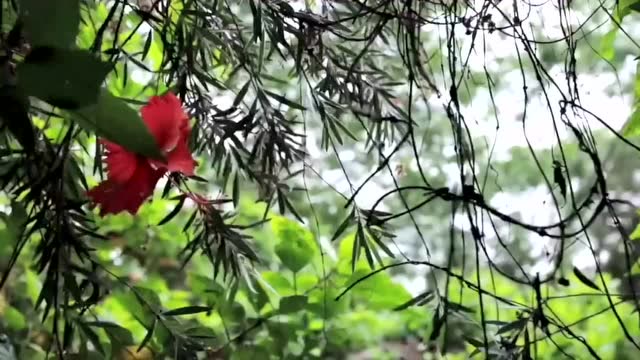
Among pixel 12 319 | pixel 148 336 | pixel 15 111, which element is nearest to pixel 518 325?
pixel 148 336

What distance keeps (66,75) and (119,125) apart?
Answer: 0.02 metres

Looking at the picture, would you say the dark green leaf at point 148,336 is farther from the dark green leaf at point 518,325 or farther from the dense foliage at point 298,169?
the dark green leaf at point 518,325

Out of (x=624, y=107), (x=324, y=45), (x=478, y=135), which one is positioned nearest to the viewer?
(x=324, y=45)

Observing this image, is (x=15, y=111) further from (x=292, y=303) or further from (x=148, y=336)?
(x=292, y=303)

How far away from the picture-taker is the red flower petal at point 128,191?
40 cm

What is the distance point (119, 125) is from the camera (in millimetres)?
276

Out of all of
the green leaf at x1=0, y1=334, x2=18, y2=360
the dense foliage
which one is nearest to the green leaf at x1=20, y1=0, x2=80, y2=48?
the dense foliage

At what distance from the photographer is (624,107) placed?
32.8 inches

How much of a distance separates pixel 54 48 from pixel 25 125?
0.04 m

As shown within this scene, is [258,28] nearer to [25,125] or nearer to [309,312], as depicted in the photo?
[25,125]

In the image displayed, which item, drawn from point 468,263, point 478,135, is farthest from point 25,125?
point 468,263

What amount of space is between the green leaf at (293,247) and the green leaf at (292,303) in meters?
0.03

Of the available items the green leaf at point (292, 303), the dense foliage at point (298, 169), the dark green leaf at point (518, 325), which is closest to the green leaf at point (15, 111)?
the dense foliage at point (298, 169)

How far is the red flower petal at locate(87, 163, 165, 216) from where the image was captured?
40 centimetres
